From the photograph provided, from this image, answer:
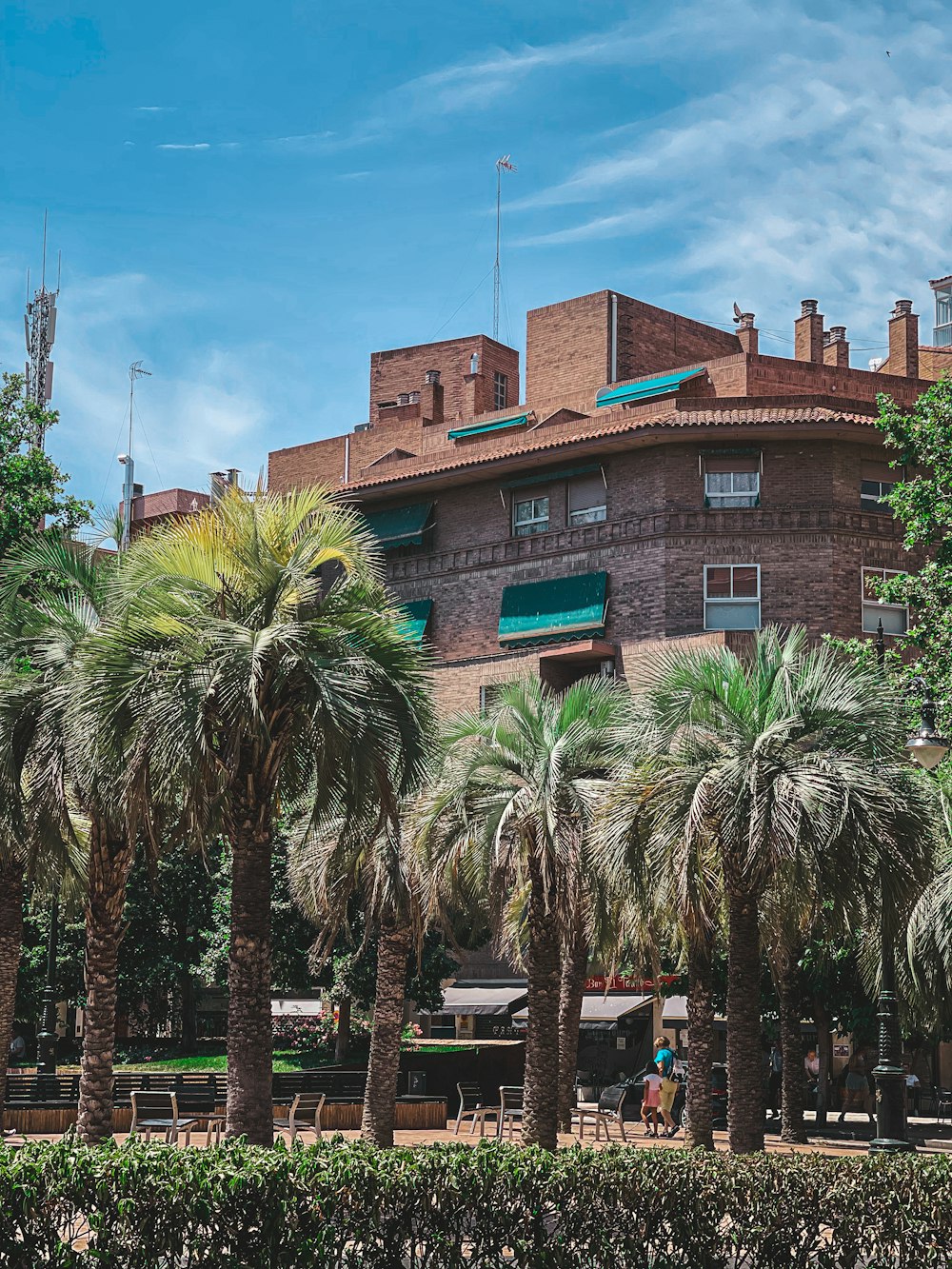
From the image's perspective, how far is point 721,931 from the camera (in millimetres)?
24391

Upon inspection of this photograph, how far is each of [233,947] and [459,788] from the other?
21.1 feet

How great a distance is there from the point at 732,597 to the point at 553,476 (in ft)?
22.4

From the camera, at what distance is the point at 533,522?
160 ft

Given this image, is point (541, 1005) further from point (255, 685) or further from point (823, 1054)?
point (823, 1054)

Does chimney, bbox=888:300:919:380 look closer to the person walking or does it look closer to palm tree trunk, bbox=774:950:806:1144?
→ the person walking

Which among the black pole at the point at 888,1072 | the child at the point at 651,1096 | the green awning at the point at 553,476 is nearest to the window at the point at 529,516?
the green awning at the point at 553,476

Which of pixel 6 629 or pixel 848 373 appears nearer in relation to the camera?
pixel 6 629

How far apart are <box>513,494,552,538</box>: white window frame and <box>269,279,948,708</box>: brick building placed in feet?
0.21

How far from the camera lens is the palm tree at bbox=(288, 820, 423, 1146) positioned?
22.4m

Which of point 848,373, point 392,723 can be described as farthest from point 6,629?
point 848,373

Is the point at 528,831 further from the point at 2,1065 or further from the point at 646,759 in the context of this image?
the point at 2,1065

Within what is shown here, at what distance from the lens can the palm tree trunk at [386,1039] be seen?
74.1 ft

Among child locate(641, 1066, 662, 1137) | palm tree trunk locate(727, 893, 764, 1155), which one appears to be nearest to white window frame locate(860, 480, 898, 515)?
child locate(641, 1066, 662, 1137)

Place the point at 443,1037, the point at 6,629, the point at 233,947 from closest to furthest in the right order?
1. the point at 233,947
2. the point at 6,629
3. the point at 443,1037
